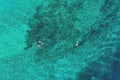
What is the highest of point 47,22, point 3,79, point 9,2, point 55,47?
point 9,2

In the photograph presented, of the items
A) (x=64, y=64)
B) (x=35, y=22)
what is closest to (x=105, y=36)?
(x=64, y=64)

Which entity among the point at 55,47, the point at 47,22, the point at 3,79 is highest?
the point at 47,22

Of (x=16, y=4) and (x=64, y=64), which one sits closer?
(x=64, y=64)

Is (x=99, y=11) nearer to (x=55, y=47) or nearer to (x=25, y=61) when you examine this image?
(x=55, y=47)

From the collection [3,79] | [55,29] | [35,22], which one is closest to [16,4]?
[35,22]

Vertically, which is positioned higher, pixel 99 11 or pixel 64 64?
pixel 99 11

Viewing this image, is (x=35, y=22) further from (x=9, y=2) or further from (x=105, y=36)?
(x=105, y=36)
